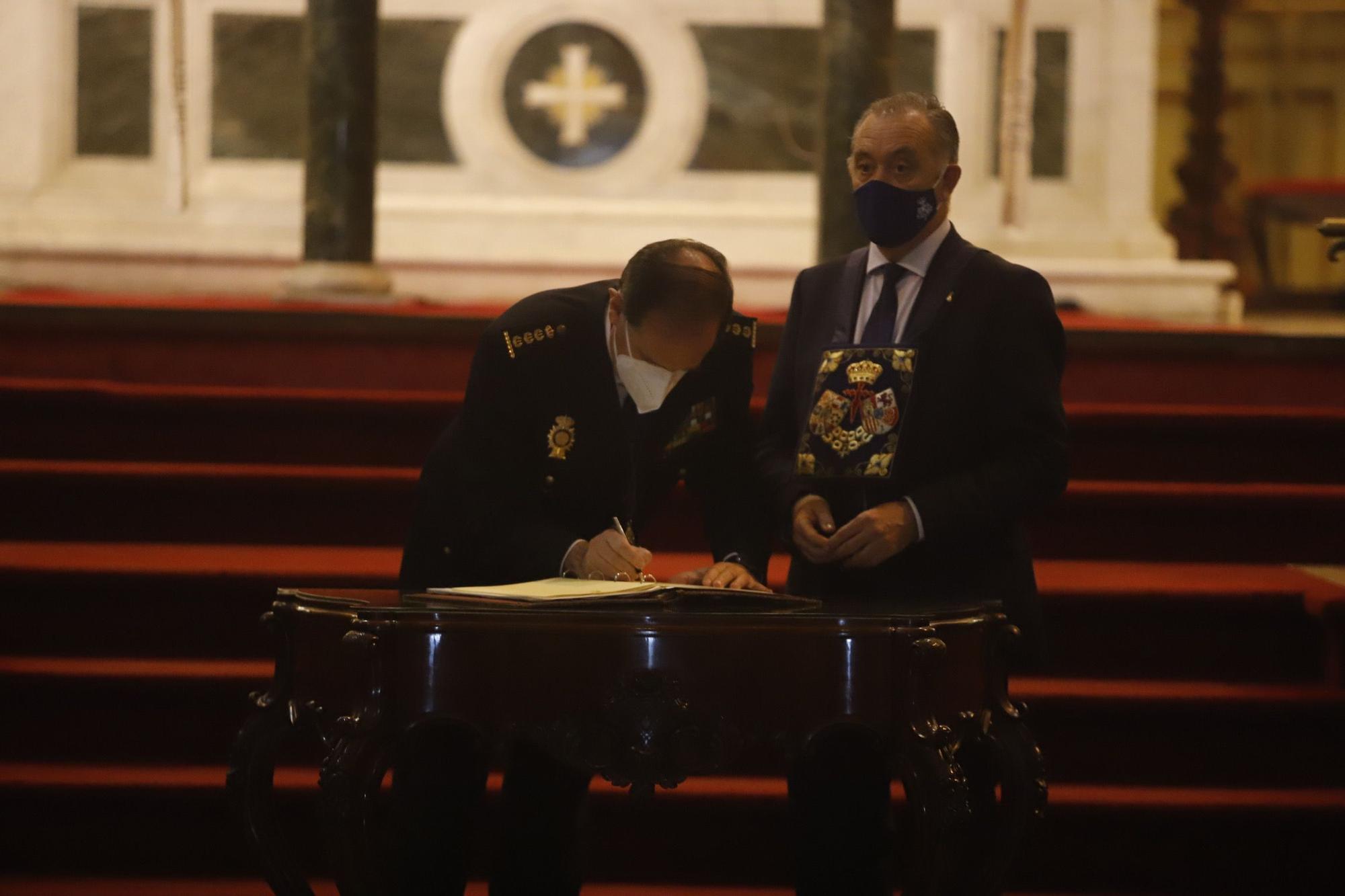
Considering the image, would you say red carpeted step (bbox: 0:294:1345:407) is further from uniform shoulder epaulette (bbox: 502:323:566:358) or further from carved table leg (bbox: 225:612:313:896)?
carved table leg (bbox: 225:612:313:896)

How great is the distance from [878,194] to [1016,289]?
0.28m

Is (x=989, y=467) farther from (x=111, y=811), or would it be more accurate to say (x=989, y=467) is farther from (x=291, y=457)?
(x=291, y=457)

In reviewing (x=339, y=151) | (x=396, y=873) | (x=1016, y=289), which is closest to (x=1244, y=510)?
(x=1016, y=289)

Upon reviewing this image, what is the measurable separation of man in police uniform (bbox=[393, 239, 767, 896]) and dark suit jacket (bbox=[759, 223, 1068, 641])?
0.20 m

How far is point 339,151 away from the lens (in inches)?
258

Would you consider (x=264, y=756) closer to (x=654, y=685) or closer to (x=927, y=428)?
(x=654, y=685)

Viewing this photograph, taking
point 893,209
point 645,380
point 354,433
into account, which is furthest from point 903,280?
point 354,433

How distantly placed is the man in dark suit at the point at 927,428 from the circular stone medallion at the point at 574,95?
538cm

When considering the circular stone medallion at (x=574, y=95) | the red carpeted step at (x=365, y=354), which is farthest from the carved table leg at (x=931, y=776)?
the circular stone medallion at (x=574, y=95)

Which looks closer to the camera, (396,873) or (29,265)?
(396,873)

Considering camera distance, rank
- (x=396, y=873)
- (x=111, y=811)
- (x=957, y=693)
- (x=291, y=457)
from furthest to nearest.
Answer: (x=291, y=457) < (x=111, y=811) < (x=396, y=873) < (x=957, y=693)

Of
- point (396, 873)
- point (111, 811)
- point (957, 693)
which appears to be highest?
point (957, 693)

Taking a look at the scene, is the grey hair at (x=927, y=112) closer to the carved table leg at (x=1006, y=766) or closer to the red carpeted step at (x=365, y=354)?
the carved table leg at (x=1006, y=766)

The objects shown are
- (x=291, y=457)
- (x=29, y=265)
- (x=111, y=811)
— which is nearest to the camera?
(x=111, y=811)
